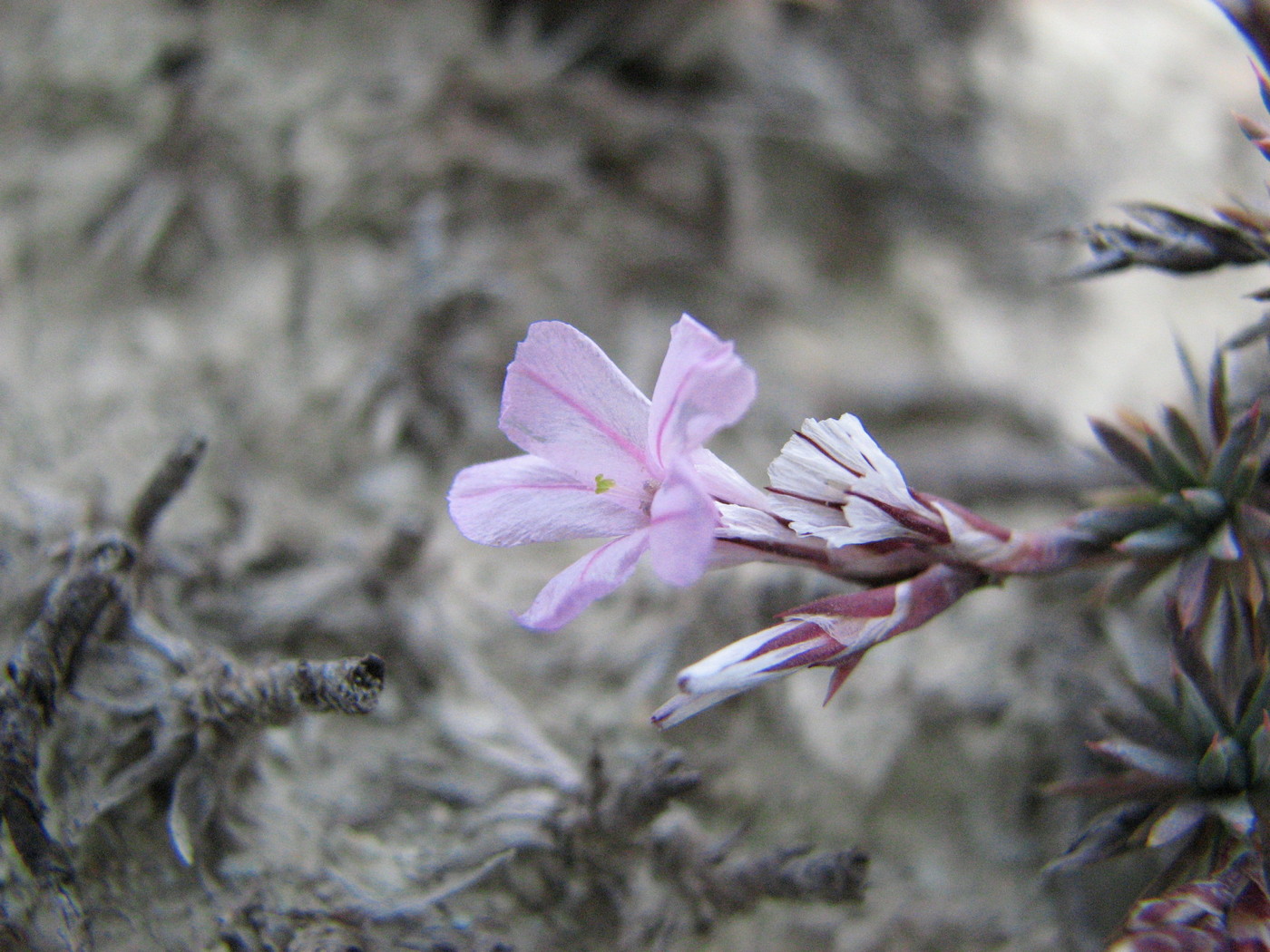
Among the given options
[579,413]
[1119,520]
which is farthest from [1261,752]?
[579,413]

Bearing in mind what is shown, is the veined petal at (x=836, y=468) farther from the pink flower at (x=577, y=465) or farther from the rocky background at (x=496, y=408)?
the rocky background at (x=496, y=408)

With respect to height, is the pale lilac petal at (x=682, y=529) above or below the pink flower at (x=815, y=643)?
above

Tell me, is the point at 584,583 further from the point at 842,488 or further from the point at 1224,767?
the point at 1224,767

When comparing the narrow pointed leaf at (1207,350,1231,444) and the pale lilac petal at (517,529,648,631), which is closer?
the pale lilac petal at (517,529,648,631)

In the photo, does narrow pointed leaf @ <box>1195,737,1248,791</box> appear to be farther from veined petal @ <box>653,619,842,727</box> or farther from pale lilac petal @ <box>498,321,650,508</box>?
pale lilac petal @ <box>498,321,650,508</box>

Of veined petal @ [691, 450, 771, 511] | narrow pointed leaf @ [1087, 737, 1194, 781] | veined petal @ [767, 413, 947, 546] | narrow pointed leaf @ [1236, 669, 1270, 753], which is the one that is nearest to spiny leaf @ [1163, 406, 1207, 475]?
narrow pointed leaf @ [1236, 669, 1270, 753]

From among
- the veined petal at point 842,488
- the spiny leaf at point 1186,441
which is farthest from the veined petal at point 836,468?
the spiny leaf at point 1186,441

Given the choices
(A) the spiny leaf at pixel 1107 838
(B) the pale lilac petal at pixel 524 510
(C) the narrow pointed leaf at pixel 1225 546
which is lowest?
(A) the spiny leaf at pixel 1107 838
